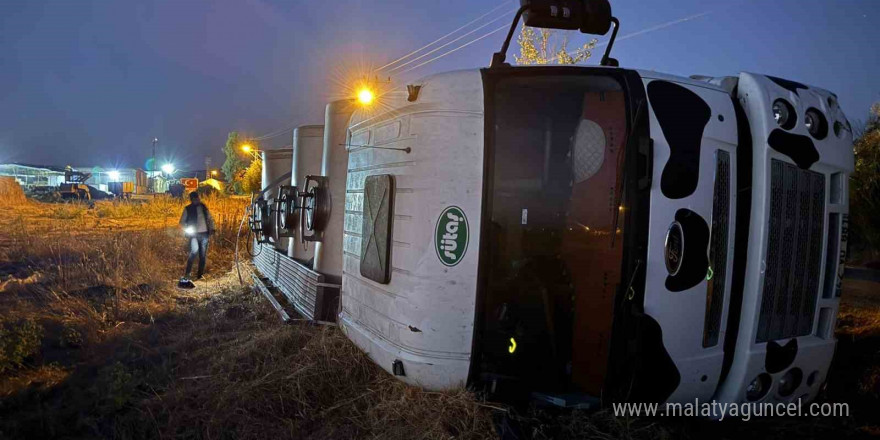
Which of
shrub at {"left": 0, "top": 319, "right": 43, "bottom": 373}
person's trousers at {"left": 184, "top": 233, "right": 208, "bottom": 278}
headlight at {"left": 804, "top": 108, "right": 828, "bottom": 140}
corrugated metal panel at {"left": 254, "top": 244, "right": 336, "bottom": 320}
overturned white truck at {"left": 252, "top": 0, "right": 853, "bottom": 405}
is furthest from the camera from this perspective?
person's trousers at {"left": 184, "top": 233, "right": 208, "bottom": 278}

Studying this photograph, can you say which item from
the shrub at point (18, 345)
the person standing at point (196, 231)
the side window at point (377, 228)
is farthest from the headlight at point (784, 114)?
the person standing at point (196, 231)

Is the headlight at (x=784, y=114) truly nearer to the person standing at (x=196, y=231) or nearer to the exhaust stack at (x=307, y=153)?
the exhaust stack at (x=307, y=153)

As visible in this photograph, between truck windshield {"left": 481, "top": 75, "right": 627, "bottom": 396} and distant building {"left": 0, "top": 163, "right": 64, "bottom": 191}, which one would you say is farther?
distant building {"left": 0, "top": 163, "right": 64, "bottom": 191}

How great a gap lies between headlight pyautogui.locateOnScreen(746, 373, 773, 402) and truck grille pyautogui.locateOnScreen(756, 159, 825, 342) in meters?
0.24

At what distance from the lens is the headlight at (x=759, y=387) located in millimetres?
2926

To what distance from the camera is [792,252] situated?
9.62ft

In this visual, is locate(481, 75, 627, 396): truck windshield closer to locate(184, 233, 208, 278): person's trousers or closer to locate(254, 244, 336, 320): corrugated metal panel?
locate(254, 244, 336, 320): corrugated metal panel

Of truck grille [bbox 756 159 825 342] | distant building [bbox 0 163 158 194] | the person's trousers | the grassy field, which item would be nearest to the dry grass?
the grassy field

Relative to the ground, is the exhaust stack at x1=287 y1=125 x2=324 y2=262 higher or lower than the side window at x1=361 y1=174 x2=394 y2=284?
higher

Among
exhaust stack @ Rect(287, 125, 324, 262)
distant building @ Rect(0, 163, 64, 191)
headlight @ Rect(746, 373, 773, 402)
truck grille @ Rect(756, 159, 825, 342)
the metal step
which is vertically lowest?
the metal step

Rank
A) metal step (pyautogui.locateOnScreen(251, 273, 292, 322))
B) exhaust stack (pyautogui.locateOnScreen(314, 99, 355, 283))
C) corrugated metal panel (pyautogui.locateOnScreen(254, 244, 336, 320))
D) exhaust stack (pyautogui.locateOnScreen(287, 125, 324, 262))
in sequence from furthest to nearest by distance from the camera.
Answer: exhaust stack (pyautogui.locateOnScreen(287, 125, 324, 262)) → metal step (pyautogui.locateOnScreen(251, 273, 292, 322)) → exhaust stack (pyautogui.locateOnScreen(314, 99, 355, 283)) → corrugated metal panel (pyautogui.locateOnScreen(254, 244, 336, 320))

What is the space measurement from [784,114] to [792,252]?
2.72 feet

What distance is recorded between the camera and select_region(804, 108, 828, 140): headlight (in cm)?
298

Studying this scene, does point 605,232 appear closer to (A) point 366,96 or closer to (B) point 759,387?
(B) point 759,387
